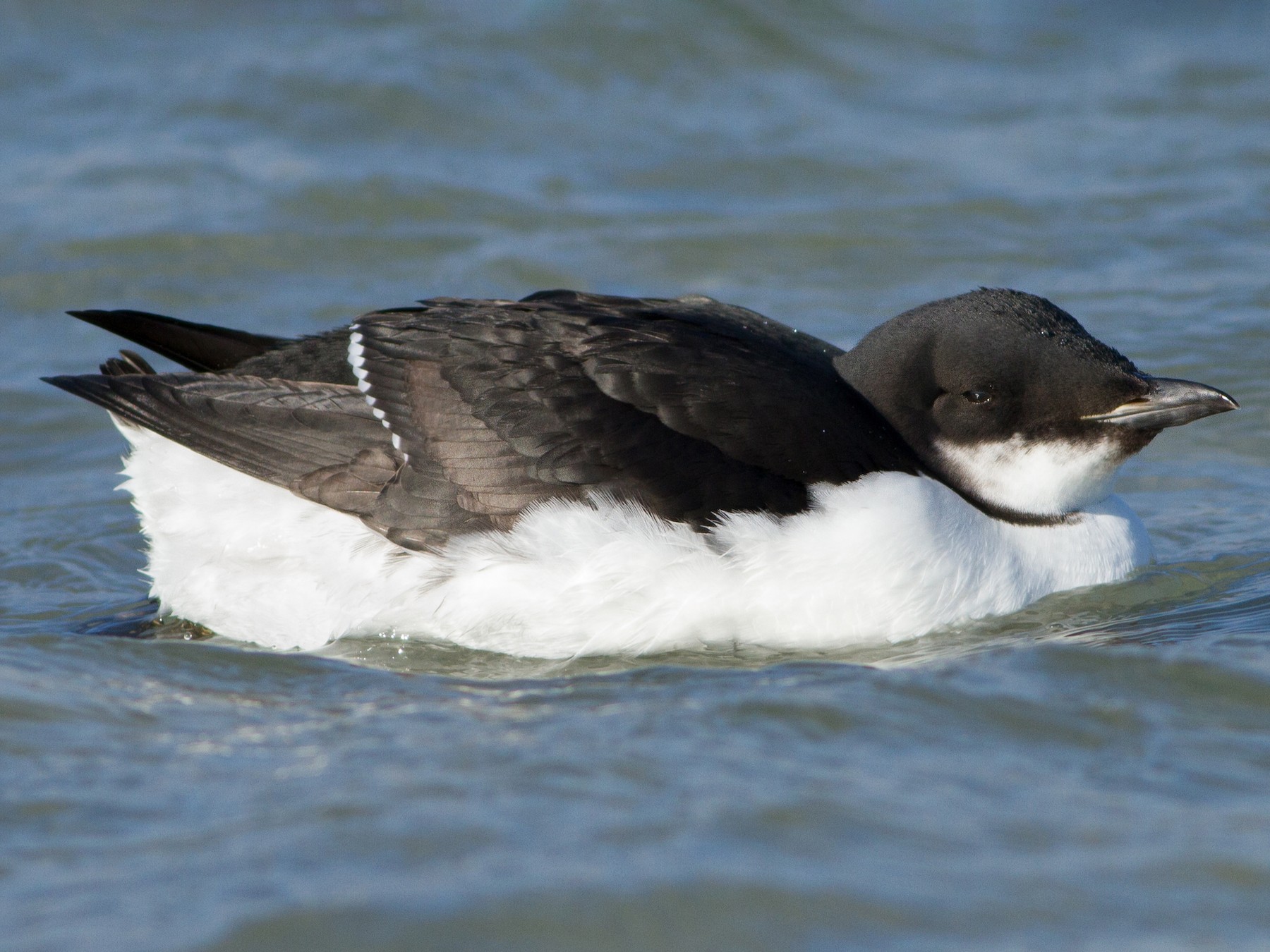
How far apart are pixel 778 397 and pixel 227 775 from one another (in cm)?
207

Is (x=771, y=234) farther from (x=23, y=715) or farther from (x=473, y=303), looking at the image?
(x=23, y=715)

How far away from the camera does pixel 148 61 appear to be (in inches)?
484

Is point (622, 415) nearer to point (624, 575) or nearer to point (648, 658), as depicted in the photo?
point (624, 575)

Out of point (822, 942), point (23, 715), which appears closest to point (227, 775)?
point (23, 715)

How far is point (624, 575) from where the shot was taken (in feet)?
16.8

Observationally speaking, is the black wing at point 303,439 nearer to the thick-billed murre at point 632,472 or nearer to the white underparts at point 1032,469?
the thick-billed murre at point 632,472

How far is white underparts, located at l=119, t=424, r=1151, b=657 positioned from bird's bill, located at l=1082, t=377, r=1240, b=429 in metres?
0.54

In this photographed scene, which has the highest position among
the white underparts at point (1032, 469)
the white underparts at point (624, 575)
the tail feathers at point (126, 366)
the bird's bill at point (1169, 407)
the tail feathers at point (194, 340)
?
the tail feathers at point (194, 340)

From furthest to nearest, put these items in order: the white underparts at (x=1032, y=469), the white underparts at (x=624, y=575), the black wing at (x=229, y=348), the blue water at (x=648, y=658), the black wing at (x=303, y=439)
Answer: the black wing at (x=229, y=348), the white underparts at (x=1032, y=469), the black wing at (x=303, y=439), the white underparts at (x=624, y=575), the blue water at (x=648, y=658)

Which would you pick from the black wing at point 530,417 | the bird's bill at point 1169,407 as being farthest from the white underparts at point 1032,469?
the black wing at point 530,417

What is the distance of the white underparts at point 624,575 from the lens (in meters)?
5.11

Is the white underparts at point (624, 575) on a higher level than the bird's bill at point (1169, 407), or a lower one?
lower

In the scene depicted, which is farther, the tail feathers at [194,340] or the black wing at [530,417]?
the tail feathers at [194,340]

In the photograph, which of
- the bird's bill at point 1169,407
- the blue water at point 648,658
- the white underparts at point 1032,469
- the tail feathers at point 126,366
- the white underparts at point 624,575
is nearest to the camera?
the blue water at point 648,658
